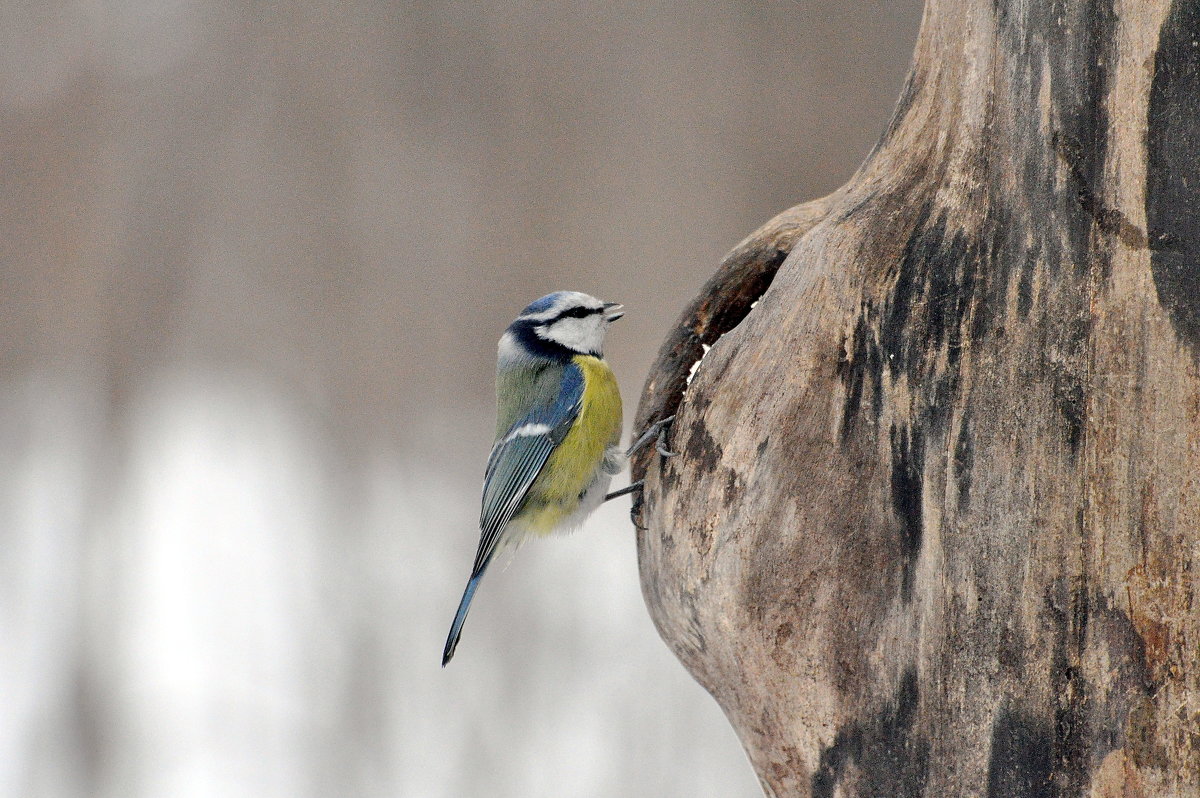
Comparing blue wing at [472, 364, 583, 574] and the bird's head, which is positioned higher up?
the bird's head

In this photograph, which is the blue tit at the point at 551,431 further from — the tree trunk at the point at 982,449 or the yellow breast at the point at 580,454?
the tree trunk at the point at 982,449

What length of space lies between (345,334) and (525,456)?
587 mm

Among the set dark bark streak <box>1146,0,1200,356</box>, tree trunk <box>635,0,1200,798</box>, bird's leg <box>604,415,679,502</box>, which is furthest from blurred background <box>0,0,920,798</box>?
dark bark streak <box>1146,0,1200,356</box>

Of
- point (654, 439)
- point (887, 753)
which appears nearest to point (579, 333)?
point (654, 439)

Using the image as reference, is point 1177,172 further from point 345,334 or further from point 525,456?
point 345,334

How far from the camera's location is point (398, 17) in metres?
1.60

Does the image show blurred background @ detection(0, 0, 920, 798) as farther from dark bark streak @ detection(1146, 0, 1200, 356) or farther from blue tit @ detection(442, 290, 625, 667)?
dark bark streak @ detection(1146, 0, 1200, 356)

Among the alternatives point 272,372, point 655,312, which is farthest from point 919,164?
point 272,372

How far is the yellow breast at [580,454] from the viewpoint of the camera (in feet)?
3.89

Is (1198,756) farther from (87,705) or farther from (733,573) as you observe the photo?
(87,705)

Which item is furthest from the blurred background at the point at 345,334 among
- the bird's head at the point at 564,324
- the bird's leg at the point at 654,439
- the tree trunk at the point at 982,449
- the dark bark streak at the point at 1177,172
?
the dark bark streak at the point at 1177,172

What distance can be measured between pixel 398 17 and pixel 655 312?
0.64 meters

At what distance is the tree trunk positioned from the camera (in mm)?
648

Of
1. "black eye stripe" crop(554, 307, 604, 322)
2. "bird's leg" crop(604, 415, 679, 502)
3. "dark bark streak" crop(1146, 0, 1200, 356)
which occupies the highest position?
"dark bark streak" crop(1146, 0, 1200, 356)
